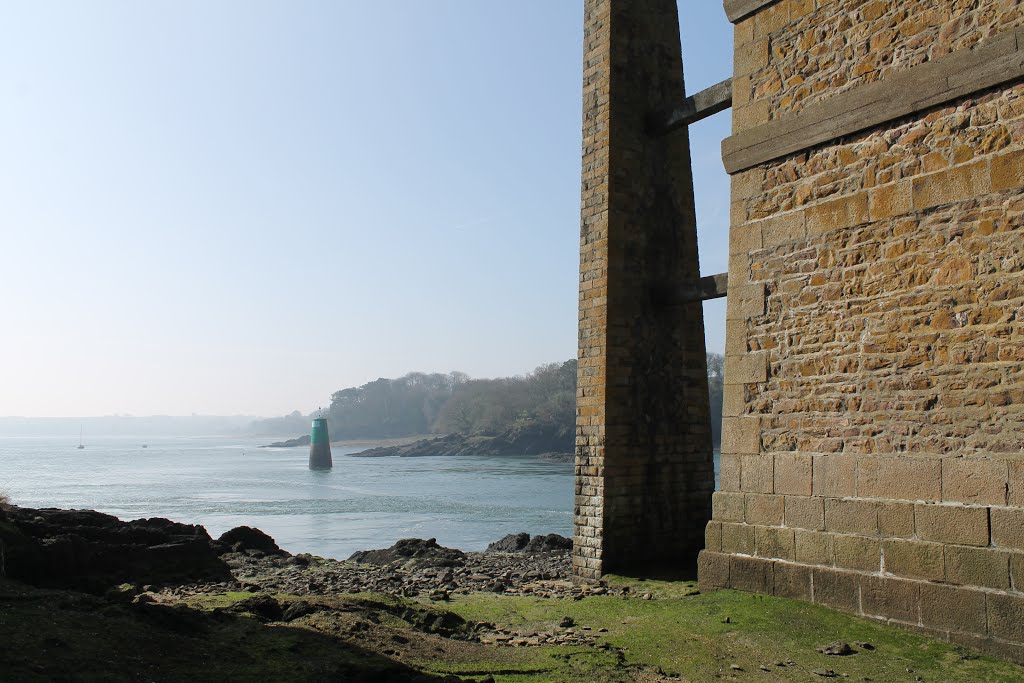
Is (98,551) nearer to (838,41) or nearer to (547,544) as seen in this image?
(547,544)

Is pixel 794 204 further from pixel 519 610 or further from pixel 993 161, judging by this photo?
pixel 519 610

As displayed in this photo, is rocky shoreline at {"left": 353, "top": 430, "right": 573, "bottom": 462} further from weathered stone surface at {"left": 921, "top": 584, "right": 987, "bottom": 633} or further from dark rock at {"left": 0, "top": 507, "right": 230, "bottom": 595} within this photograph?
weathered stone surface at {"left": 921, "top": 584, "right": 987, "bottom": 633}

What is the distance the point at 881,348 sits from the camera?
6.01 metres

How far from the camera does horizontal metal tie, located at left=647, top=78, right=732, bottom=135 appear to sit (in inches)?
338

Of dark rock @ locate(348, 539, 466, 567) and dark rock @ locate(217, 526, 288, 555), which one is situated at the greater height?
dark rock @ locate(217, 526, 288, 555)

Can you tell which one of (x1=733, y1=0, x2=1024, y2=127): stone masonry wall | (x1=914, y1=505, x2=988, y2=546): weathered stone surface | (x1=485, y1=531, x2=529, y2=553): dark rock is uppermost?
(x1=733, y1=0, x2=1024, y2=127): stone masonry wall

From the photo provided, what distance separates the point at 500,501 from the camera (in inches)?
1487

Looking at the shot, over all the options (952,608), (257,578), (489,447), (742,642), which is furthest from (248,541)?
(489,447)

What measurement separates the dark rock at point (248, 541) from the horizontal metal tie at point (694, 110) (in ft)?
32.0

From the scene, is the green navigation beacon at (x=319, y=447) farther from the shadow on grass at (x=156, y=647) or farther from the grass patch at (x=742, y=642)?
the shadow on grass at (x=156, y=647)

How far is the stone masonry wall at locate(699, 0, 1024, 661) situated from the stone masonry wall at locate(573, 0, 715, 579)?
197 centimetres

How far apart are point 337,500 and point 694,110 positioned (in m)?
33.8

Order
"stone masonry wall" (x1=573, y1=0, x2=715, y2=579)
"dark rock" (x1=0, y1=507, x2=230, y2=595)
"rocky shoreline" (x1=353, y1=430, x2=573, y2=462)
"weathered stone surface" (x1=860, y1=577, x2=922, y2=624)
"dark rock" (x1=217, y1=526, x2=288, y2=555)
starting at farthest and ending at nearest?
"rocky shoreline" (x1=353, y1=430, x2=573, y2=462), "dark rock" (x1=217, y1=526, x2=288, y2=555), "stone masonry wall" (x1=573, y1=0, x2=715, y2=579), "dark rock" (x1=0, y1=507, x2=230, y2=595), "weathered stone surface" (x1=860, y1=577, x2=922, y2=624)

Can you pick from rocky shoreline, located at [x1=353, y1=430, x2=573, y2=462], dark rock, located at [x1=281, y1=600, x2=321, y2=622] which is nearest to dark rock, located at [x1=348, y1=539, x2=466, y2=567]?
dark rock, located at [x1=281, y1=600, x2=321, y2=622]
